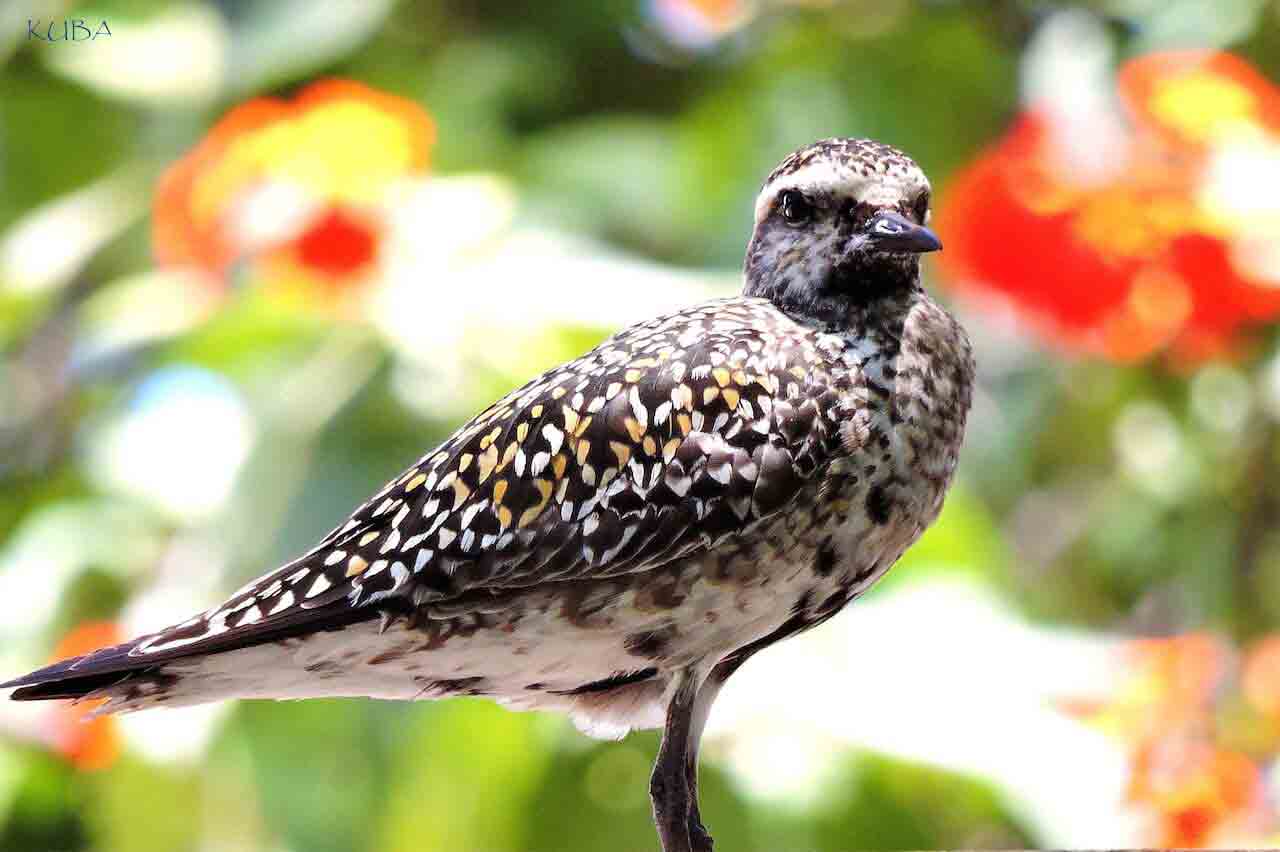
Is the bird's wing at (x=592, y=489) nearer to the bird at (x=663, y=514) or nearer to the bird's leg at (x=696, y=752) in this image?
the bird at (x=663, y=514)

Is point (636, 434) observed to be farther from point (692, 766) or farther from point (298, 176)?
point (298, 176)

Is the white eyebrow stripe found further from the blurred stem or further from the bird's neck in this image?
the blurred stem

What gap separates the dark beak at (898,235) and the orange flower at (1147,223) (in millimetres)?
1935

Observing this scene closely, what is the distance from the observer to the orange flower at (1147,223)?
4.32 meters

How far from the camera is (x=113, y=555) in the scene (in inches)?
197

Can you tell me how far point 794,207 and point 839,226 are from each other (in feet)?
0.25

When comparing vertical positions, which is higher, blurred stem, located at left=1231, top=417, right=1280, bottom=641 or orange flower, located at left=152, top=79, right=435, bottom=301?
orange flower, located at left=152, top=79, right=435, bottom=301

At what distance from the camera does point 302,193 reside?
426 centimetres

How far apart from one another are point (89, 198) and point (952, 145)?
2.68m

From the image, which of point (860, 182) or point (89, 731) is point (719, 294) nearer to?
point (89, 731)

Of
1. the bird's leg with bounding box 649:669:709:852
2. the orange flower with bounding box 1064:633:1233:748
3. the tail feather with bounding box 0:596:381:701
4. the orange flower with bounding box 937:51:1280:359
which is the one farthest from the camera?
the orange flower with bounding box 937:51:1280:359

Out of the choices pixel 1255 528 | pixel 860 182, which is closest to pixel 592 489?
pixel 860 182

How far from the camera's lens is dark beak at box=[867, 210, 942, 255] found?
98.4 inches

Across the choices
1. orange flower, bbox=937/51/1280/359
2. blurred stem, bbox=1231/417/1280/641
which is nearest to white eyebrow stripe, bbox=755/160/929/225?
orange flower, bbox=937/51/1280/359
